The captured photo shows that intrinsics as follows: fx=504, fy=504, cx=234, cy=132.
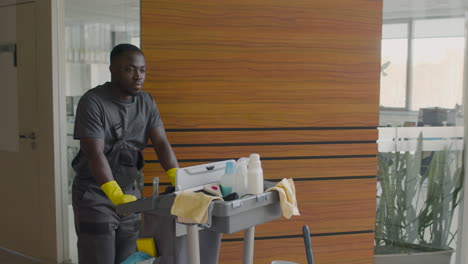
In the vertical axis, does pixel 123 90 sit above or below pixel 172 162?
above

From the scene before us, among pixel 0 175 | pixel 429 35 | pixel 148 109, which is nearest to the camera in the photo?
pixel 148 109

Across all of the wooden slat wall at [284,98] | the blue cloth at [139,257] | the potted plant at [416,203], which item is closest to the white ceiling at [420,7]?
the wooden slat wall at [284,98]

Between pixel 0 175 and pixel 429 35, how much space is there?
3.58 meters

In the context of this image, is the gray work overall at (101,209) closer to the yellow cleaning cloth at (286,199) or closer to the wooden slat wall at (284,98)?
A: the wooden slat wall at (284,98)

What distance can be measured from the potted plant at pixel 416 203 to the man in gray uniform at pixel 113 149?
5.77ft

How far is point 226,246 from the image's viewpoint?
3305mm

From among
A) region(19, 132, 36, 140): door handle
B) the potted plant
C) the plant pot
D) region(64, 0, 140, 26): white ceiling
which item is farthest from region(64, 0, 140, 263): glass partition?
the plant pot

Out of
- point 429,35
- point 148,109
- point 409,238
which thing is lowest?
point 409,238

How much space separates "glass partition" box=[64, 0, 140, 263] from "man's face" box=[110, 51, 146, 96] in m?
1.27

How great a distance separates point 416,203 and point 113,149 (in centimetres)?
227

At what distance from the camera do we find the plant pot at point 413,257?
11.9ft

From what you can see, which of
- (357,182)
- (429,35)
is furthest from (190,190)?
(429,35)

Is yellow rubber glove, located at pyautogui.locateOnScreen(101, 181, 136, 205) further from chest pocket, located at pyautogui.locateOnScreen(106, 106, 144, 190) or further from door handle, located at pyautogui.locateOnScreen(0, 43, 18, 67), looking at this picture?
door handle, located at pyautogui.locateOnScreen(0, 43, 18, 67)

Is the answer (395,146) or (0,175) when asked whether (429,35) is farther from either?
(0,175)
